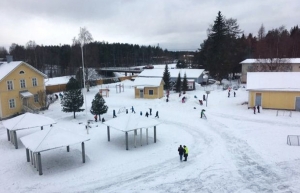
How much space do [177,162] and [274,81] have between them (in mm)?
20848

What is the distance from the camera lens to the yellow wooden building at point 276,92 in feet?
95.1

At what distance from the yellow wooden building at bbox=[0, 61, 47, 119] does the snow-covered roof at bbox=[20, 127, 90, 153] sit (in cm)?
1739

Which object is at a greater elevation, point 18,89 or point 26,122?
point 18,89

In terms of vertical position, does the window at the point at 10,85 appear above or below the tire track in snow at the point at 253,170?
above

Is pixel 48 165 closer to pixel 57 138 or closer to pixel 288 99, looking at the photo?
pixel 57 138

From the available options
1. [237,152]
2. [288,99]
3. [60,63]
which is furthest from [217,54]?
[60,63]

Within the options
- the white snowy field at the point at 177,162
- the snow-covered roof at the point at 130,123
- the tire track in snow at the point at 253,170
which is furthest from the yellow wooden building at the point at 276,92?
the snow-covered roof at the point at 130,123

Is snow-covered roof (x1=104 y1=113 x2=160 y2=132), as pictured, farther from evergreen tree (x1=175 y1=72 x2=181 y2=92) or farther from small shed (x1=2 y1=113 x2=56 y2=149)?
evergreen tree (x1=175 y1=72 x2=181 y2=92)

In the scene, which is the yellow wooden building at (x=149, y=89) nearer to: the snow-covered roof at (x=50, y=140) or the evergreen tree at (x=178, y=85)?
the evergreen tree at (x=178, y=85)

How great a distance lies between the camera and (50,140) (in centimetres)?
1612

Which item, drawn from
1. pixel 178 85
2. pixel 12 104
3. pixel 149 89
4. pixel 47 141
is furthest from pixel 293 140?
pixel 12 104

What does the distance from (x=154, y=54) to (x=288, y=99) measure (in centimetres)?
12594

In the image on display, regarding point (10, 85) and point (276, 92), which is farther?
point (10, 85)

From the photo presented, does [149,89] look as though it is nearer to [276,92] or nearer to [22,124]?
[276,92]
